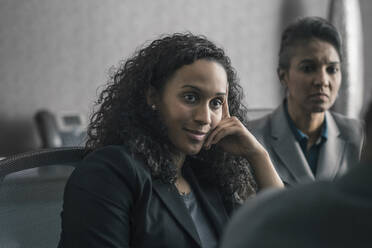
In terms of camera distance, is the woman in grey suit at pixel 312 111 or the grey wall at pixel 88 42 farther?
the grey wall at pixel 88 42

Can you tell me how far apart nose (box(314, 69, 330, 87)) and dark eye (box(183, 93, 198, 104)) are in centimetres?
96

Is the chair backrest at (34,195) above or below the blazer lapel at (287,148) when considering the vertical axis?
above

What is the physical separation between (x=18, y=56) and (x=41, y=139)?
1.70 ft

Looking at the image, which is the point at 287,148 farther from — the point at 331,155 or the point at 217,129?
the point at 217,129

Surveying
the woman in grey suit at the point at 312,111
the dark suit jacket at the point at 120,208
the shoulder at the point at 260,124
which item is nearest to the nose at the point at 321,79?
the woman in grey suit at the point at 312,111

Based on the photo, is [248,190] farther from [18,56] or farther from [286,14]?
[286,14]

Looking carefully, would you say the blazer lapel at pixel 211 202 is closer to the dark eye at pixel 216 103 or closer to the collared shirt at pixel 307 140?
the dark eye at pixel 216 103

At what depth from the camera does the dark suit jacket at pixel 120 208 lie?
118 centimetres

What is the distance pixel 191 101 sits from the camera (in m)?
1.38

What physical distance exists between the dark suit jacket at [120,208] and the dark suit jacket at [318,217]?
0.63m

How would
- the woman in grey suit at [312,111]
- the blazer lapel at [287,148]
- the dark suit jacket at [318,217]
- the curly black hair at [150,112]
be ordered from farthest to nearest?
the woman in grey suit at [312,111] < the blazer lapel at [287,148] < the curly black hair at [150,112] < the dark suit jacket at [318,217]

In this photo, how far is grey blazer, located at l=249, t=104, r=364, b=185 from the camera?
2066 millimetres

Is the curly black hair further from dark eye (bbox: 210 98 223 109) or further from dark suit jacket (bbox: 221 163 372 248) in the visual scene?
dark suit jacket (bbox: 221 163 372 248)

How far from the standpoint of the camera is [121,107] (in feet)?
4.64
